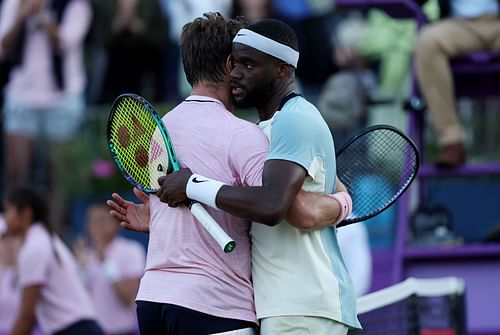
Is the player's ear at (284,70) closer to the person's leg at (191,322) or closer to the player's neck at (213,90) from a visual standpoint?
the player's neck at (213,90)

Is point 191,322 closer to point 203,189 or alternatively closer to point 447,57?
point 203,189

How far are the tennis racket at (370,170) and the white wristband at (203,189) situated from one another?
2.03 ft

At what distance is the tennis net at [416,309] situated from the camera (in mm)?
6676

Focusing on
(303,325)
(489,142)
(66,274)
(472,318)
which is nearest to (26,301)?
(66,274)

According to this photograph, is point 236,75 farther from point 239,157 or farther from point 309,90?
point 309,90

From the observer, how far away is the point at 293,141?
16.3 ft

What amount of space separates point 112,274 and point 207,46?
586cm

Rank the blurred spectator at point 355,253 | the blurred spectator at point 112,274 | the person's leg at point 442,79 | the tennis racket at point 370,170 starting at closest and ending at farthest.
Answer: the tennis racket at point 370,170 → the blurred spectator at point 355,253 → the person's leg at point 442,79 → the blurred spectator at point 112,274

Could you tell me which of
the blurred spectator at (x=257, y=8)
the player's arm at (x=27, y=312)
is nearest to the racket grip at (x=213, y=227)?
the player's arm at (x=27, y=312)

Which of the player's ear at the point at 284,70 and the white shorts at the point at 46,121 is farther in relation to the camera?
the white shorts at the point at 46,121

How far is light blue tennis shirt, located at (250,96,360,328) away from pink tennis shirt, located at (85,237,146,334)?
5849mm

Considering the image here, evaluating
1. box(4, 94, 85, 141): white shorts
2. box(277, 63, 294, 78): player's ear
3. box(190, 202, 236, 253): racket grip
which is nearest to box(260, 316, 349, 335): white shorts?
box(190, 202, 236, 253): racket grip

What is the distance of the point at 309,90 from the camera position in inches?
491

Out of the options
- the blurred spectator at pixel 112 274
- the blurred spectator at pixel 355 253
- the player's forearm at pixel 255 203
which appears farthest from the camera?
the blurred spectator at pixel 112 274
